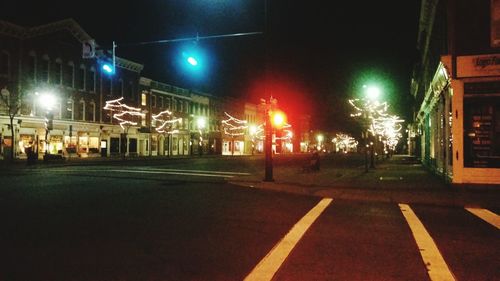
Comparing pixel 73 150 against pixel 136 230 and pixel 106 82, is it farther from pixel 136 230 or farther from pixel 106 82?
pixel 136 230

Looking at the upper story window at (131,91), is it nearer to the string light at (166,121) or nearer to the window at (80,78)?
the string light at (166,121)

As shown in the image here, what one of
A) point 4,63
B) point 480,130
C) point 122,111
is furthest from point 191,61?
point 122,111

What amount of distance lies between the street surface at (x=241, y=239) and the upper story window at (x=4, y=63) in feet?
110

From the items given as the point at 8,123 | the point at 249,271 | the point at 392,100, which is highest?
the point at 392,100

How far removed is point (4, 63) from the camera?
44.5 metres

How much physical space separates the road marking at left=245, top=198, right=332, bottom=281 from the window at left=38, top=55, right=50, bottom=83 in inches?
1685

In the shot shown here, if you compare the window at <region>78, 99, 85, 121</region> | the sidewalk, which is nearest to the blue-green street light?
the sidewalk

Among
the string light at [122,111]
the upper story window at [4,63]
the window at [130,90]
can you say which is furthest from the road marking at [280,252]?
the window at [130,90]

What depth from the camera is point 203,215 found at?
11.4m

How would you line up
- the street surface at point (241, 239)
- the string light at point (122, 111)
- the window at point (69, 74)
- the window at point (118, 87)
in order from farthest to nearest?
the window at point (118, 87)
the string light at point (122, 111)
the window at point (69, 74)
the street surface at point (241, 239)

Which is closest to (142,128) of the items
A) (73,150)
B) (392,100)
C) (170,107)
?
(170,107)

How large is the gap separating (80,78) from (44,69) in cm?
516

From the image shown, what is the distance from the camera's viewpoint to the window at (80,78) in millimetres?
53044

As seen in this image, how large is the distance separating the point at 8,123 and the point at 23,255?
4071 centimetres
